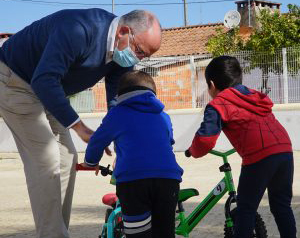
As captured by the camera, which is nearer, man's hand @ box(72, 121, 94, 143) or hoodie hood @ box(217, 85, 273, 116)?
man's hand @ box(72, 121, 94, 143)

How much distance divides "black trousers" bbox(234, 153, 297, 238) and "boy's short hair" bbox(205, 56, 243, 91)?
532mm

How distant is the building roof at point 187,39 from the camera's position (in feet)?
105

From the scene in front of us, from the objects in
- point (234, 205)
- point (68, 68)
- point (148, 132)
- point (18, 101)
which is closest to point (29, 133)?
point (18, 101)

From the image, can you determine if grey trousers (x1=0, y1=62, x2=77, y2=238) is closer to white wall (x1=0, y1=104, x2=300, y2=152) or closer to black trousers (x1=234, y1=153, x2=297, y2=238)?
black trousers (x1=234, y1=153, x2=297, y2=238)

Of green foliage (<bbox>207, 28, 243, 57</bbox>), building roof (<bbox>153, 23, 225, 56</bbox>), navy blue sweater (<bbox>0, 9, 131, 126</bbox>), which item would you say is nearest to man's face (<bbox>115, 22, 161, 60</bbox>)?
navy blue sweater (<bbox>0, 9, 131, 126</bbox>)

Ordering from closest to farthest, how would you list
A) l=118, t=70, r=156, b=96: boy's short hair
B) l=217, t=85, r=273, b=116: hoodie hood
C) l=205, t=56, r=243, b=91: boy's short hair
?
l=118, t=70, r=156, b=96: boy's short hair
l=217, t=85, r=273, b=116: hoodie hood
l=205, t=56, r=243, b=91: boy's short hair

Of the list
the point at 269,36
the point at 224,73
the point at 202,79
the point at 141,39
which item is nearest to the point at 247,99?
the point at 224,73

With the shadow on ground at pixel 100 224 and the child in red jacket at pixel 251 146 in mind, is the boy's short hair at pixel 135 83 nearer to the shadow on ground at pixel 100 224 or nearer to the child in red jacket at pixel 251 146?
the child in red jacket at pixel 251 146

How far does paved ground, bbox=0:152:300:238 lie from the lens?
534 cm

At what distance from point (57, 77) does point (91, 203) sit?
3668 mm

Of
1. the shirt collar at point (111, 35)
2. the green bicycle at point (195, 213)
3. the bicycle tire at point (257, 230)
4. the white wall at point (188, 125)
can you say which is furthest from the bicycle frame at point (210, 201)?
the white wall at point (188, 125)

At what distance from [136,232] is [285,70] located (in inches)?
404

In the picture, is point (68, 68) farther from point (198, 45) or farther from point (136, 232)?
point (198, 45)

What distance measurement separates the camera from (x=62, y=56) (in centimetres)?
349
